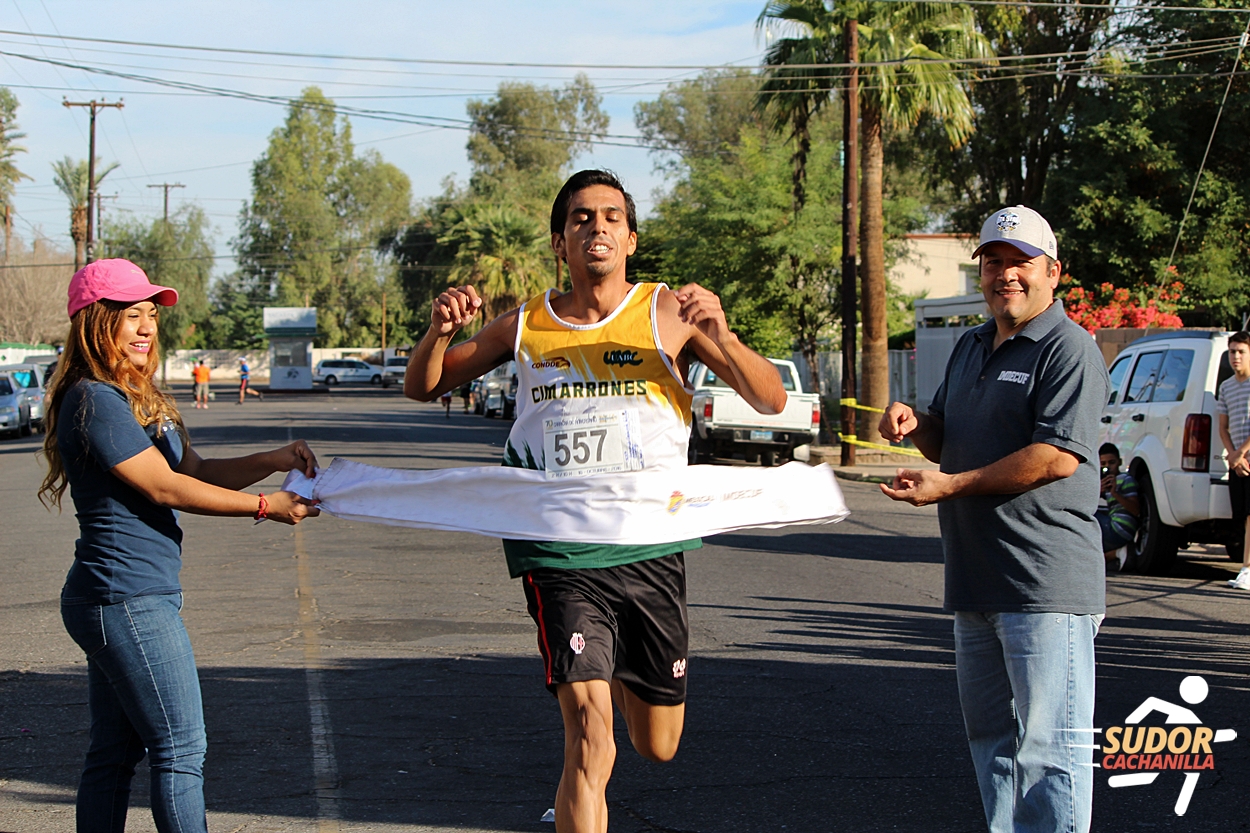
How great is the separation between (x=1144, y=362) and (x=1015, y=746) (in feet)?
28.3

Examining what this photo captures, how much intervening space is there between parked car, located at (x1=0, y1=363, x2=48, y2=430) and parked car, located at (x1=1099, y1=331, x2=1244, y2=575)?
96.0 ft

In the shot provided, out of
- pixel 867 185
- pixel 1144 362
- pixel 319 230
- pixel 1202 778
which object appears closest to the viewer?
pixel 1202 778

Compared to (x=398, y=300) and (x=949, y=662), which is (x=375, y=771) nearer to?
(x=949, y=662)

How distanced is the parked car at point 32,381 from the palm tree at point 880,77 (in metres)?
21.3

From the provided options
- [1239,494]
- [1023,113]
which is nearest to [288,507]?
[1239,494]

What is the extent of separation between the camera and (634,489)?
3990 mm

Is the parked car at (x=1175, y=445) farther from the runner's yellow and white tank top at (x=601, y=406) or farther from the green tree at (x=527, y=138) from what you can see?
the green tree at (x=527, y=138)

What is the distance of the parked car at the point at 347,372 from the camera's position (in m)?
79.6

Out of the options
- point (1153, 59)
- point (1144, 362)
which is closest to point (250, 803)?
point (1144, 362)

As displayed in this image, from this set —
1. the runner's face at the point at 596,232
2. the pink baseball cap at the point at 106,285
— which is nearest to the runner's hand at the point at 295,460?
the pink baseball cap at the point at 106,285

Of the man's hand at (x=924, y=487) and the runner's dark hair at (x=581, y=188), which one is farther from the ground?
the runner's dark hair at (x=581, y=188)

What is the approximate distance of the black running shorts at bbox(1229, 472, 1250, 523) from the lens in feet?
32.8

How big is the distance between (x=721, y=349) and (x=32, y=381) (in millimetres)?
34738

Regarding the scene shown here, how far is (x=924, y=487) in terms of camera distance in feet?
Answer: 12.0
